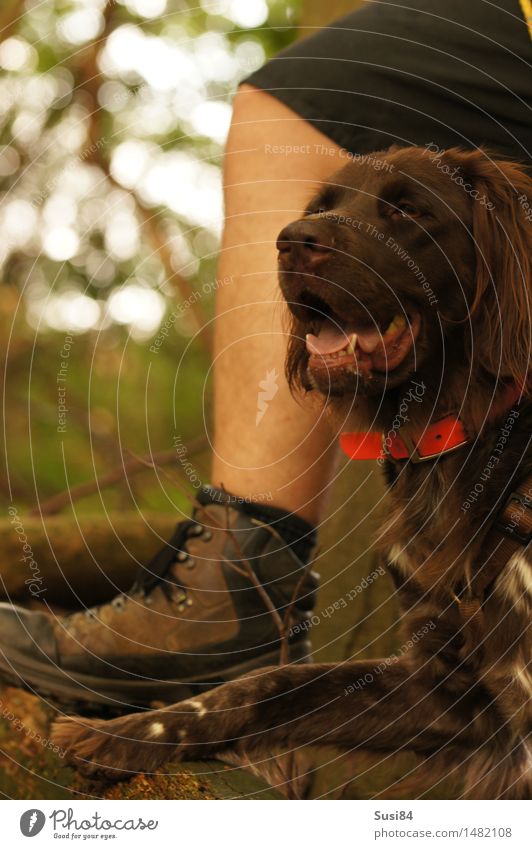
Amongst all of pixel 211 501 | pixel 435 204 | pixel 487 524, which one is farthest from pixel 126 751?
pixel 435 204

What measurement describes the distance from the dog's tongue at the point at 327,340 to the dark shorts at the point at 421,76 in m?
0.66

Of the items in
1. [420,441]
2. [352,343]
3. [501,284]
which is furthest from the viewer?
[420,441]

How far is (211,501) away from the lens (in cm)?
279

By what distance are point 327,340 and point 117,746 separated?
1.26 m

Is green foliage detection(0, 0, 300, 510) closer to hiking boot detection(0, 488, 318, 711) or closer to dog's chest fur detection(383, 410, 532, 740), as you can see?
hiking boot detection(0, 488, 318, 711)

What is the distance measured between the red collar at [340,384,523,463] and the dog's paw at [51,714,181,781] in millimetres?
999

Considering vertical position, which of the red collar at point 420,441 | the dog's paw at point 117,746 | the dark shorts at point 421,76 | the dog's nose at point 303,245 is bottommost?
the dog's paw at point 117,746

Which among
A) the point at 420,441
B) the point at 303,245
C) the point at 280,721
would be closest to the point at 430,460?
the point at 420,441

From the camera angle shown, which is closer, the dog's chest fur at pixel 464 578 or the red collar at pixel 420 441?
the dog's chest fur at pixel 464 578

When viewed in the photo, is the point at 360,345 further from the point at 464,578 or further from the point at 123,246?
the point at 123,246

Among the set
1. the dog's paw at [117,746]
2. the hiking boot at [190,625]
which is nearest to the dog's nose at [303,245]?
the hiking boot at [190,625]

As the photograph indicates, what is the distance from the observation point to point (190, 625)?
2.78m

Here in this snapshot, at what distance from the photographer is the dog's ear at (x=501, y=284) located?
248 cm

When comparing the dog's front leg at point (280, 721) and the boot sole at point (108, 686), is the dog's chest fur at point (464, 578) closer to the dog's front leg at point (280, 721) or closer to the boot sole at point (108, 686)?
the dog's front leg at point (280, 721)
